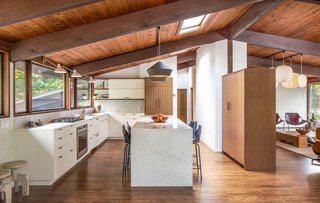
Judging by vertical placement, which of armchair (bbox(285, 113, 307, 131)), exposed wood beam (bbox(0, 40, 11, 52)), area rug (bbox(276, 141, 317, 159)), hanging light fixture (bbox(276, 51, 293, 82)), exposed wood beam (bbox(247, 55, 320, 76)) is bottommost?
area rug (bbox(276, 141, 317, 159))

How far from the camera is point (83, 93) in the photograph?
8133mm

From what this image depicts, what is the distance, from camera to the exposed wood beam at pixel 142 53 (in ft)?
21.6

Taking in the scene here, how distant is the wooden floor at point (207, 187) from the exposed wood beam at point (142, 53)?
2.63 metres

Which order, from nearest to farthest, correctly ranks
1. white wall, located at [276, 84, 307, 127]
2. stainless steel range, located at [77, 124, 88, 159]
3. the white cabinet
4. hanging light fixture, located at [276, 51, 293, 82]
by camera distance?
stainless steel range, located at [77, 124, 88, 159] < hanging light fixture, located at [276, 51, 293, 82] < the white cabinet < white wall, located at [276, 84, 307, 127]

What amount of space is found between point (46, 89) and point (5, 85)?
66.9 inches

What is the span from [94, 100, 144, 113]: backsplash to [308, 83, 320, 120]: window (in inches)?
303

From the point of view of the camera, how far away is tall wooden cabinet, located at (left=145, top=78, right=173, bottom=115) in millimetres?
8609

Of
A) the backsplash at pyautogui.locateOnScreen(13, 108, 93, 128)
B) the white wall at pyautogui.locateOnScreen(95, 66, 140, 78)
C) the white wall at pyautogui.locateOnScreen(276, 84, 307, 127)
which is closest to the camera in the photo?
the backsplash at pyautogui.locateOnScreen(13, 108, 93, 128)

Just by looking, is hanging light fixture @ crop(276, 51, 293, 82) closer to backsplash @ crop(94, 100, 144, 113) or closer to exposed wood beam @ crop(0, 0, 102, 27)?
backsplash @ crop(94, 100, 144, 113)

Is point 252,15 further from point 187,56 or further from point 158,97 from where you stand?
point 187,56

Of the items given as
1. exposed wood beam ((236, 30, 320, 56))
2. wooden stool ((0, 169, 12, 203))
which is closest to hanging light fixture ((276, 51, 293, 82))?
exposed wood beam ((236, 30, 320, 56))

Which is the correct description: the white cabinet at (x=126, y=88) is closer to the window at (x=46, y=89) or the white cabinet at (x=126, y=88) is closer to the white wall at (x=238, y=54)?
the window at (x=46, y=89)

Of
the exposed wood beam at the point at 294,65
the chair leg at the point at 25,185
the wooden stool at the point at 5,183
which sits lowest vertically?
the chair leg at the point at 25,185

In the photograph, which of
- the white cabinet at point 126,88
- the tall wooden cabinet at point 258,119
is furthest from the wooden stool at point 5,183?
the white cabinet at point 126,88
